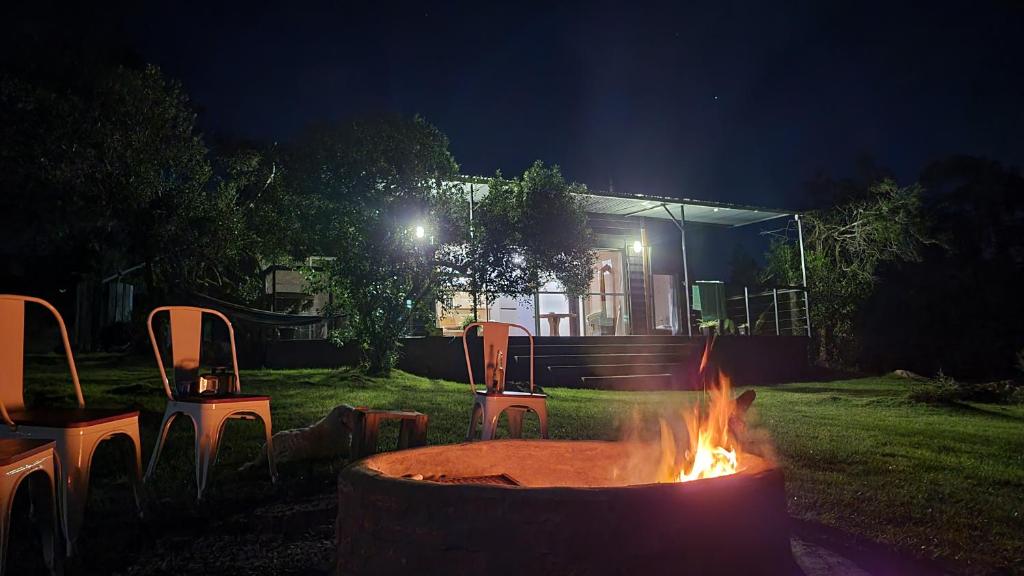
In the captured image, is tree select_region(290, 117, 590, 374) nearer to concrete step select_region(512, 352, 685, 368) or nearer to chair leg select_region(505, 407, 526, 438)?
concrete step select_region(512, 352, 685, 368)

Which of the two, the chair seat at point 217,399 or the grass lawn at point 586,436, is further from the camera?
the chair seat at point 217,399

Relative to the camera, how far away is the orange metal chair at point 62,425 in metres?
2.28

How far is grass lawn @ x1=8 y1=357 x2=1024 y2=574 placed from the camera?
248cm

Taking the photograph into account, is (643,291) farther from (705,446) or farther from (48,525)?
(48,525)

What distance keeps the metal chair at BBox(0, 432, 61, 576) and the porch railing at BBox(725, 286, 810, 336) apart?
39.9 ft

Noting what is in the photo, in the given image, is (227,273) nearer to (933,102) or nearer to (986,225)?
(986,225)

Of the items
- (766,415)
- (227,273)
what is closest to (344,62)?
(227,273)

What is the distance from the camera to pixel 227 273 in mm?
11508

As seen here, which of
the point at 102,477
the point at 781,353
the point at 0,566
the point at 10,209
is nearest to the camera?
the point at 0,566

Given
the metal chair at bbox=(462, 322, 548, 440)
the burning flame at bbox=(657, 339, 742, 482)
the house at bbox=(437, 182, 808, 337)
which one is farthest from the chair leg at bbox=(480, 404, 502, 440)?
the house at bbox=(437, 182, 808, 337)

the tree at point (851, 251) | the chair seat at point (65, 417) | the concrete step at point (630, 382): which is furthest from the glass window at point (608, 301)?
the chair seat at point (65, 417)

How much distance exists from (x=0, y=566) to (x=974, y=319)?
19.5m

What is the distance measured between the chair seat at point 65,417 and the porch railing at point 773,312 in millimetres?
11851

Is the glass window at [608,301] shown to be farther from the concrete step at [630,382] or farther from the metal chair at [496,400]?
the metal chair at [496,400]
